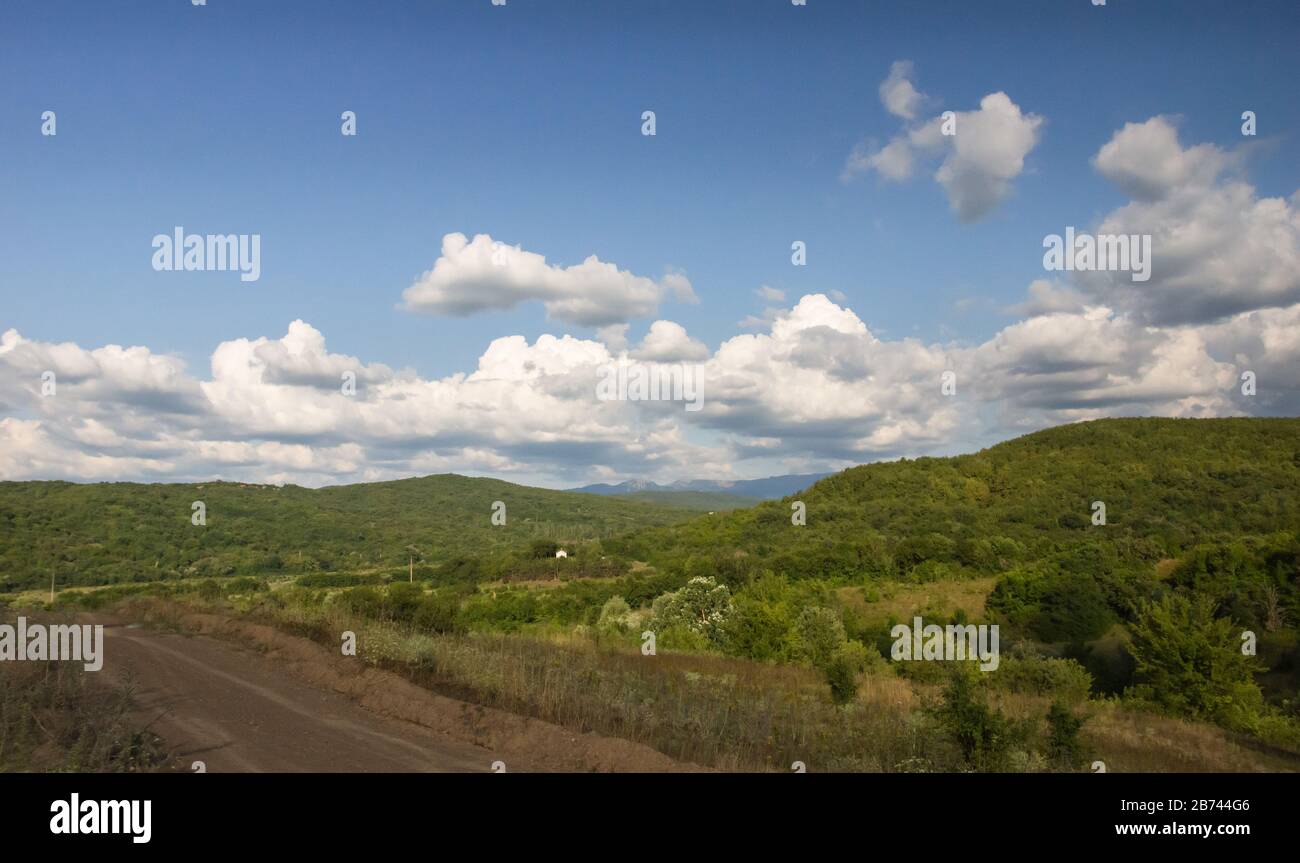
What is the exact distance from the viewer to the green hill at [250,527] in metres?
59.3

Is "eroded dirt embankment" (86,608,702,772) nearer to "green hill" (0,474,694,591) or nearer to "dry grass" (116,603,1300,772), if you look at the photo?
"dry grass" (116,603,1300,772)

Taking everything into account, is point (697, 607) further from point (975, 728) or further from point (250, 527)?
point (250, 527)

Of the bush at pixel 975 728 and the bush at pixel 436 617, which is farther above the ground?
the bush at pixel 975 728

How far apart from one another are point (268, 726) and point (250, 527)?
85114 millimetres

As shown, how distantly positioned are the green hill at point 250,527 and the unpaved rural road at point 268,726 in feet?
161

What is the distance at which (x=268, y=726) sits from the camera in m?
9.86

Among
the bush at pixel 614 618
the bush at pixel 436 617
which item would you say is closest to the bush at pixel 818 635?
the bush at pixel 614 618

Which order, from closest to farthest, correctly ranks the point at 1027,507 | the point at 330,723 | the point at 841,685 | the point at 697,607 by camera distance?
the point at 330,723 → the point at 841,685 → the point at 697,607 → the point at 1027,507

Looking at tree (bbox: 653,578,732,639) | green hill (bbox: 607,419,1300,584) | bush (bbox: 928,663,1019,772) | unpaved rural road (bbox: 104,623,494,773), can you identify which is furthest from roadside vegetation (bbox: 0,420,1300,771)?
unpaved rural road (bbox: 104,623,494,773)

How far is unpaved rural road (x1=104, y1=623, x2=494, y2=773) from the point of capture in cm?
835

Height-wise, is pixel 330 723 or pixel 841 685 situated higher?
pixel 330 723

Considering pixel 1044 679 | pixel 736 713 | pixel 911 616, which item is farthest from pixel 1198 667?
pixel 911 616

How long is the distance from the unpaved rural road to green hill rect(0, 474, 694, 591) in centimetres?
4902

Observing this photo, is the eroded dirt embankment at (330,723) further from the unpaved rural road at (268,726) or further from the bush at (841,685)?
the bush at (841,685)
